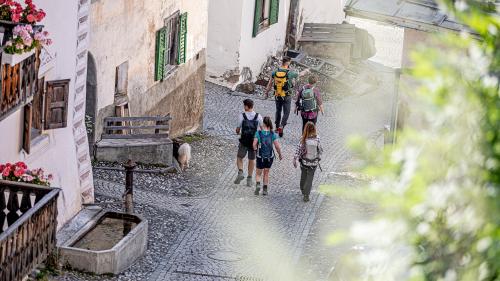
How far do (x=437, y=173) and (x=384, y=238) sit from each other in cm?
28

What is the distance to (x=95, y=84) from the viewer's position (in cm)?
1867

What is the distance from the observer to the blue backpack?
710 inches

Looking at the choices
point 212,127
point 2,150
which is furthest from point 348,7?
point 212,127

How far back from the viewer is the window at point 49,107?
14.7 metres

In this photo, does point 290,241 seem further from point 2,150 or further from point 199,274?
point 2,150

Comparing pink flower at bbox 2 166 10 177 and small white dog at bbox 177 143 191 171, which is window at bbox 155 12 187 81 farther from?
pink flower at bbox 2 166 10 177

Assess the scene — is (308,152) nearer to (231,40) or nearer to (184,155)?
(184,155)

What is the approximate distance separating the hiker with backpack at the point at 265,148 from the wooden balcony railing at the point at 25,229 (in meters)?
6.28

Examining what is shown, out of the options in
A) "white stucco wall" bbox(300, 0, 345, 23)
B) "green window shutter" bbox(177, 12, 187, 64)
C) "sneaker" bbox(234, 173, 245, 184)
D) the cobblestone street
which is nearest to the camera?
the cobblestone street

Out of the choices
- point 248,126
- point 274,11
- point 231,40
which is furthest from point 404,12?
point 274,11

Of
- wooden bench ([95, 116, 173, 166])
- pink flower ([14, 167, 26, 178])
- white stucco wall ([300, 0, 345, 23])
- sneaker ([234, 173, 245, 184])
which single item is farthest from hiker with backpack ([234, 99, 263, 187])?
white stucco wall ([300, 0, 345, 23])

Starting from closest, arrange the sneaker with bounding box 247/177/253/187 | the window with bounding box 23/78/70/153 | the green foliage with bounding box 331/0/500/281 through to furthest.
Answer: the green foliage with bounding box 331/0/500/281
the window with bounding box 23/78/70/153
the sneaker with bounding box 247/177/253/187

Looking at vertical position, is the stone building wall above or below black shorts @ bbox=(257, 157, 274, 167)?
above

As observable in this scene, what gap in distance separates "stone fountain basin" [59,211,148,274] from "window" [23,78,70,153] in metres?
1.35
